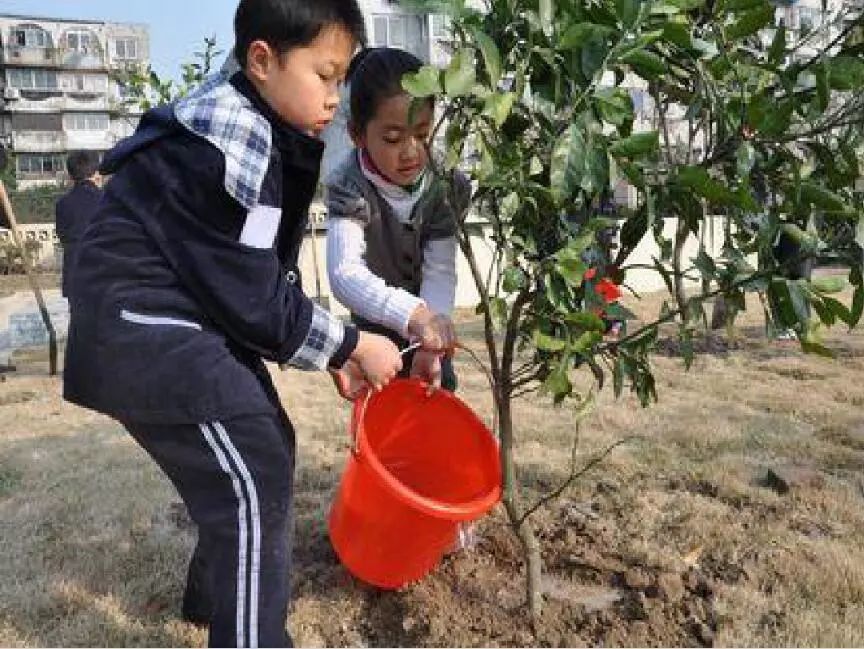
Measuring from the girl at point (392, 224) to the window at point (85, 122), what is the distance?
46076 mm

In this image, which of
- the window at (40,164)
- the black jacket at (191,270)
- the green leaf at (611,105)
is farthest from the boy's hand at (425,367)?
the window at (40,164)

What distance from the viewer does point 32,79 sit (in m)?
44.3

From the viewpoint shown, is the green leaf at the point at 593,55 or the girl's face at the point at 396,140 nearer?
the green leaf at the point at 593,55

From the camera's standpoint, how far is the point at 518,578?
2.24 meters

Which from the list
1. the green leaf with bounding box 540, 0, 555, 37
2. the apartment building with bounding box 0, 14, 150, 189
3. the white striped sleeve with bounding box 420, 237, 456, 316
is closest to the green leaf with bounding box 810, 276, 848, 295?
the green leaf with bounding box 540, 0, 555, 37

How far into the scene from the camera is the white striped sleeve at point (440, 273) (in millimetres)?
2400

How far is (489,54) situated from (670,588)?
4.61 ft

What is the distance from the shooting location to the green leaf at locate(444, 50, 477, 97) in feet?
4.24

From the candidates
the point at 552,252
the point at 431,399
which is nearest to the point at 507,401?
the point at 431,399

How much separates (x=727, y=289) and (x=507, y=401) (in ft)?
1.74

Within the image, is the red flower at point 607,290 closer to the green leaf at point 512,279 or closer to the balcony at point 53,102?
the green leaf at point 512,279

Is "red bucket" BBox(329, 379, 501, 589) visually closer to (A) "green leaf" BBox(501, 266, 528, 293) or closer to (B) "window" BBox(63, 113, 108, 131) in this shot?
(A) "green leaf" BBox(501, 266, 528, 293)

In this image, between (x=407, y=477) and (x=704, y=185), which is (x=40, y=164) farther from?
(x=704, y=185)

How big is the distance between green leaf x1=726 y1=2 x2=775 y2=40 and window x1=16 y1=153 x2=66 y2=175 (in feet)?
145
